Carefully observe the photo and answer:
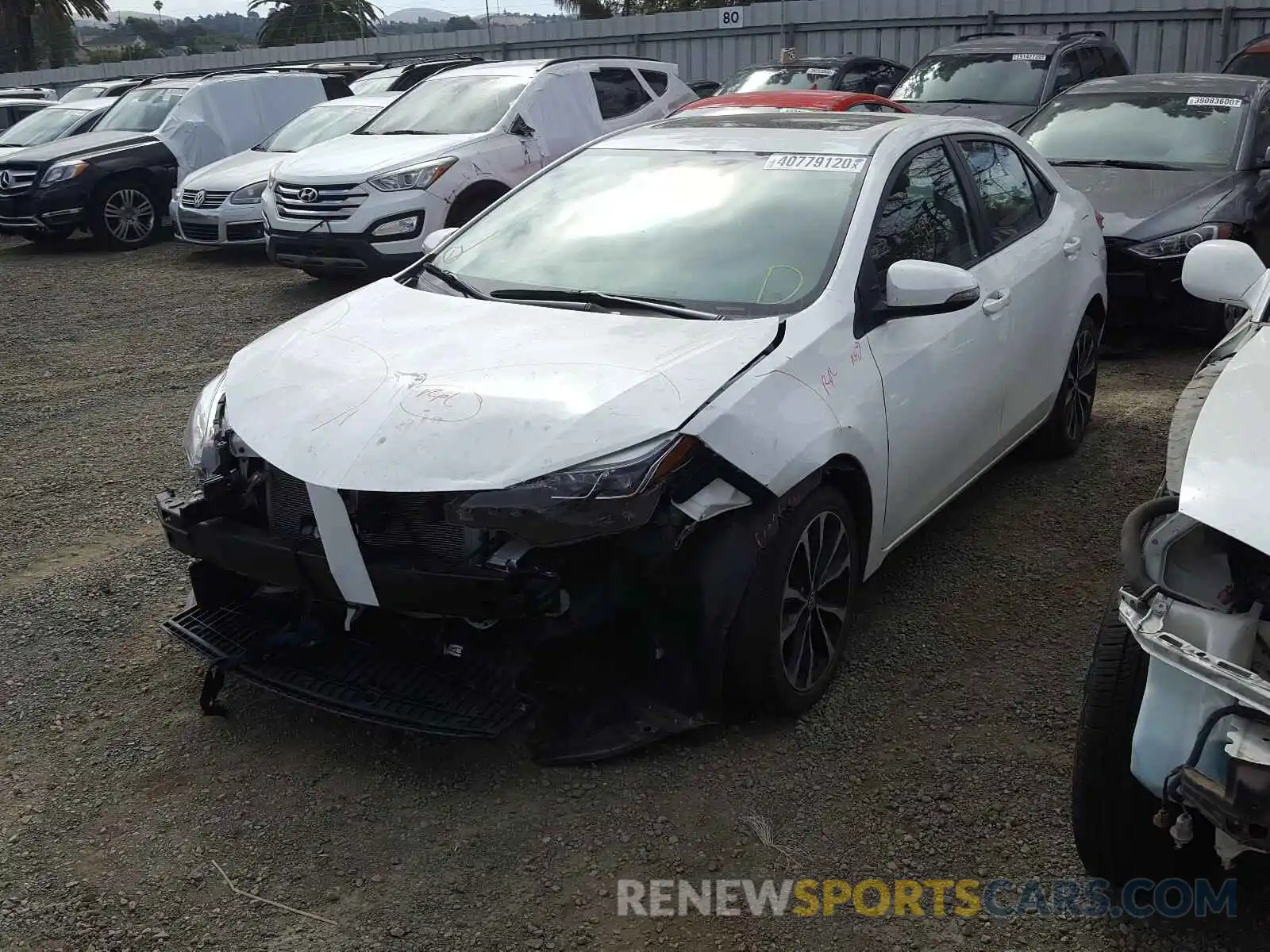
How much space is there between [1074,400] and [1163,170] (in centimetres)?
331

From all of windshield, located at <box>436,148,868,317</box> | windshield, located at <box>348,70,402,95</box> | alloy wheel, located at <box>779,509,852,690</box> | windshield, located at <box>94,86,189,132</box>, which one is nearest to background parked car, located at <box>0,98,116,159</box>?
windshield, located at <box>94,86,189,132</box>

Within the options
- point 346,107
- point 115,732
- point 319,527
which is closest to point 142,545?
point 115,732

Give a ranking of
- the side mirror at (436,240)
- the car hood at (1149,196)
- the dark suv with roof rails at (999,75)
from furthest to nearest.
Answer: the dark suv with roof rails at (999,75) → the car hood at (1149,196) → the side mirror at (436,240)

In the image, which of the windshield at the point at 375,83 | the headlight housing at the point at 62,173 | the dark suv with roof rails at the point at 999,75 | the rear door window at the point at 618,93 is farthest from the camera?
the windshield at the point at 375,83

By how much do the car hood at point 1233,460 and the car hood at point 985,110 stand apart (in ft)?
28.6

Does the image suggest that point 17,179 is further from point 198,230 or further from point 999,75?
point 999,75

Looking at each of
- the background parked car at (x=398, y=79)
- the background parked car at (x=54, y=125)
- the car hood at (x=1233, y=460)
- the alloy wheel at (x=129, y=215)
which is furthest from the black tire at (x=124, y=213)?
the car hood at (x=1233, y=460)

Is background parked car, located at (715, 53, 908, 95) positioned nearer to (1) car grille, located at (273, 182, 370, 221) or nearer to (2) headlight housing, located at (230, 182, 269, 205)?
(2) headlight housing, located at (230, 182, 269, 205)

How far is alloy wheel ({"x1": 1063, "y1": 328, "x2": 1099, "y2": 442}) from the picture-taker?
5543 mm

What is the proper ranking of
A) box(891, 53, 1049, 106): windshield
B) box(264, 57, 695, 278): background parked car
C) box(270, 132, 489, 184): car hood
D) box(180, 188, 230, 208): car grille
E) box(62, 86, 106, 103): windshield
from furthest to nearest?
box(62, 86, 106, 103): windshield
box(180, 188, 230, 208): car grille
box(891, 53, 1049, 106): windshield
box(270, 132, 489, 184): car hood
box(264, 57, 695, 278): background parked car

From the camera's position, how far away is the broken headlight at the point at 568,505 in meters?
3.05

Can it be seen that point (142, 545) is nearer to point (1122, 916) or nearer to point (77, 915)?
point (77, 915)

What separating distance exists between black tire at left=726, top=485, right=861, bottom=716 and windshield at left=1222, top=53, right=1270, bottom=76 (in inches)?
442

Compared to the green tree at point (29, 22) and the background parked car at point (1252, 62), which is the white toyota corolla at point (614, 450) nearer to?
the background parked car at point (1252, 62)
